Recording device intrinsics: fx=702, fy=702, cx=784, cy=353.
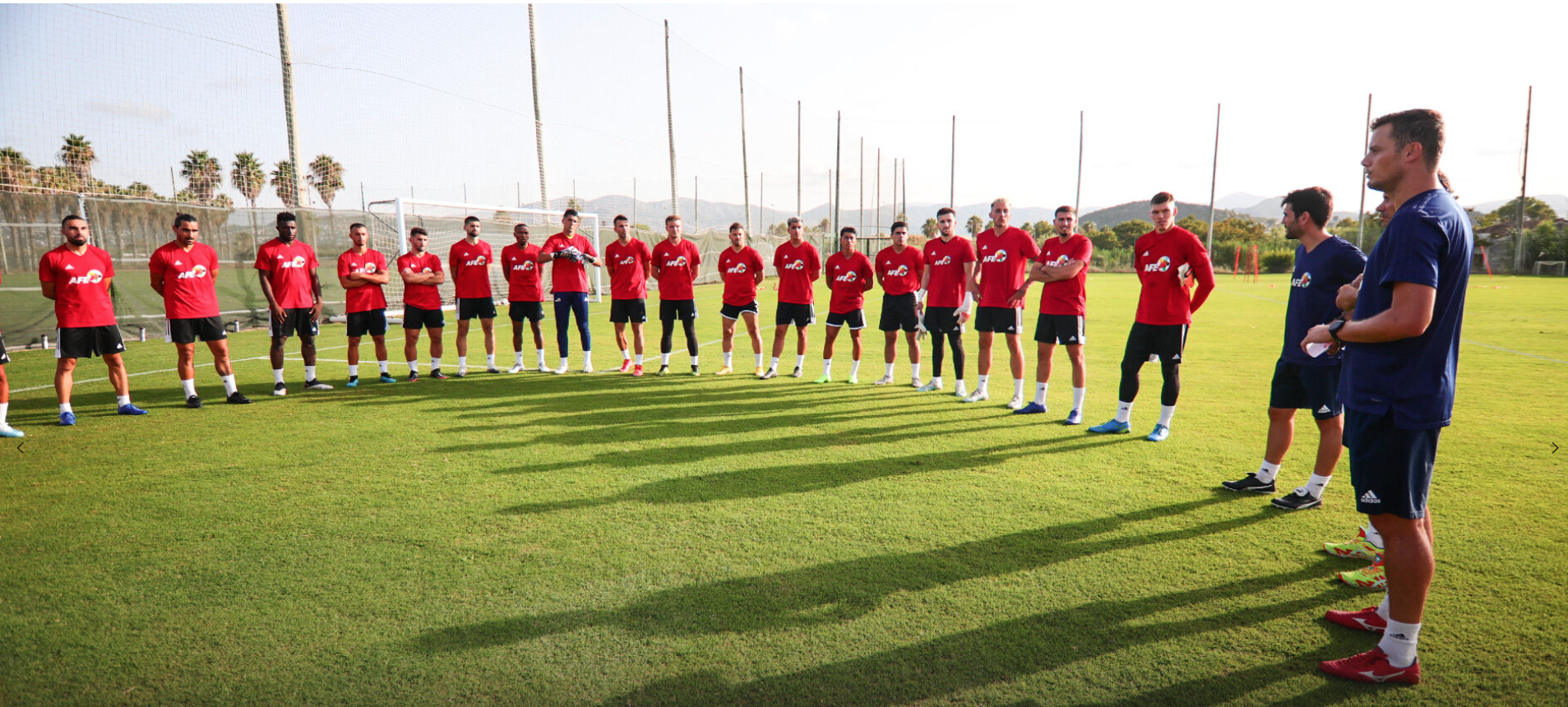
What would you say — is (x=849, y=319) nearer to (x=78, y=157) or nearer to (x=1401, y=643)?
(x=1401, y=643)

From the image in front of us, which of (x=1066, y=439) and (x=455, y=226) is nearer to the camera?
(x=1066, y=439)

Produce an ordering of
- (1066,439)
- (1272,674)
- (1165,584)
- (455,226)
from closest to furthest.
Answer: (1272,674), (1165,584), (1066,439), (455,226)

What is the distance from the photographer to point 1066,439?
19.9 feet

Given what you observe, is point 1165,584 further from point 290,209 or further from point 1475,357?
point 290,209

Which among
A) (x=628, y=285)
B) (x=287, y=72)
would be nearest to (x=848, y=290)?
(x=628, y=285)

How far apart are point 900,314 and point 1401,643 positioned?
6.30m

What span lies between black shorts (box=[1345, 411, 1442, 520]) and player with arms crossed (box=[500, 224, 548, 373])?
8762 millimetres

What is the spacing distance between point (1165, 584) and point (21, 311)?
55.0 ft

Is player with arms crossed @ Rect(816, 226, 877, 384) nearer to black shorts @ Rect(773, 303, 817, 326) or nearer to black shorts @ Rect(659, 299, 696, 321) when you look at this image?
black shorts @ Rect(773, 303, 817, 326)

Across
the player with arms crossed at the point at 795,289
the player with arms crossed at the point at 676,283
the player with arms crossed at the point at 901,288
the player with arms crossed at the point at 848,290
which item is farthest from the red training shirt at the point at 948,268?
the player with arms crossed at the point at 676,283

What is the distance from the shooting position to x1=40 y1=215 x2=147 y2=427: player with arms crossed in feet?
21.0

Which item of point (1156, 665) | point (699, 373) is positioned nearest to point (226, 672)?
point (1156, 665)

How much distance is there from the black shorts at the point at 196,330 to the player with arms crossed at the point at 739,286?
17.9ft

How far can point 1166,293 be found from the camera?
5.74 m
